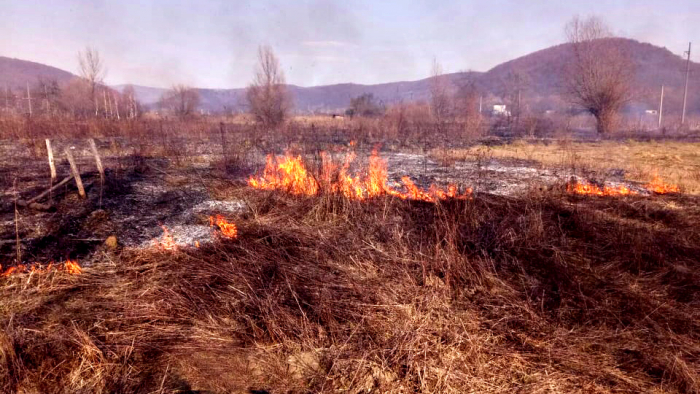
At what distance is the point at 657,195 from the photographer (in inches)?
298

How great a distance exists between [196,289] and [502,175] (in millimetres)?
8080

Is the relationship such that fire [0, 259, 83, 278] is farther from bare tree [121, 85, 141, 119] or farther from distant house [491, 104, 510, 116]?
distant house [491, 104, 510, 116]

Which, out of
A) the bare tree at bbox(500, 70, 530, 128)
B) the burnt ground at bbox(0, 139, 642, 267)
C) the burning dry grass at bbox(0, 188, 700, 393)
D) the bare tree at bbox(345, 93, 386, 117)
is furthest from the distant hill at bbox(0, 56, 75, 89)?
the burning dry grass at bbox(0, 188, 700, 393)

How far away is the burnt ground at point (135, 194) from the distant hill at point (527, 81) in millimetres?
51194

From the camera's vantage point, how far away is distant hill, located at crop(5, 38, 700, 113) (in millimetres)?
73906

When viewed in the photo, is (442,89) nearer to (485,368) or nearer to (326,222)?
(326,222)

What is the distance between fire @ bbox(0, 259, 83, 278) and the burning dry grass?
0.77 ft

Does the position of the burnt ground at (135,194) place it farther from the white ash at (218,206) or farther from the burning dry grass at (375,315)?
the burning dry grass at (375,315)

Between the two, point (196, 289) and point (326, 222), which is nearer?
point (196, 289)

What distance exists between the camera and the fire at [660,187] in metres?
7.80

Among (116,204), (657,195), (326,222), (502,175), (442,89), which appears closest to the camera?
(326,222)

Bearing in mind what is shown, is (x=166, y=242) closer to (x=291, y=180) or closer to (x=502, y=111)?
(x=291, y=180)

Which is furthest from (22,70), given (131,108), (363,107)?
(363,107)

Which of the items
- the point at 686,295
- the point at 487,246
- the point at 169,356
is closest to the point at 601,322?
the point at 686,295
